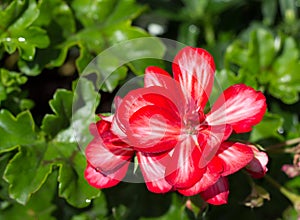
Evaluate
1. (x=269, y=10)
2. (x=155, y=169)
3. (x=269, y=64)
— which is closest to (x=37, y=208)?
(x=155, y=169)

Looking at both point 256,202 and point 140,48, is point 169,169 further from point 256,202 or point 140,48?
point 140,48

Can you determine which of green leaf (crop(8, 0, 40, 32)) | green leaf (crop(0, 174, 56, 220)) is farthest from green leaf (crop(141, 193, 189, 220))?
green leaf (crop(8, 0, 40, 32))

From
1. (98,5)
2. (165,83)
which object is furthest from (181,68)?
(98,5)

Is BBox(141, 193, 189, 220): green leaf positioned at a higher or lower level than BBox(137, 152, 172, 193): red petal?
lower

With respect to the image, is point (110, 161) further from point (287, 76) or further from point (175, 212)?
point (287, 76)

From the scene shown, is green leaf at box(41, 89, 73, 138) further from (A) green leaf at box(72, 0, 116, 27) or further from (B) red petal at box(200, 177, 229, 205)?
(B) red petal at box(200, 177, 229, 205)

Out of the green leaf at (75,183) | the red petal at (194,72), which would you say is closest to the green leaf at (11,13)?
the green leaf at (75,183)
